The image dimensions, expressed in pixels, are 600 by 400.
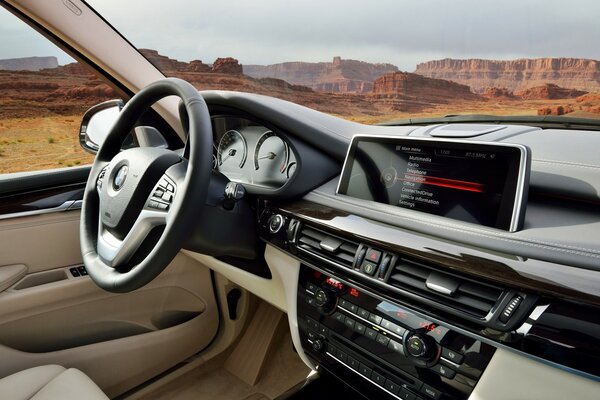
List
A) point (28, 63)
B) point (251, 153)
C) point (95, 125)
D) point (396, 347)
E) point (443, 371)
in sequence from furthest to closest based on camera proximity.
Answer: point (95, 125), point (28, 63), point (251, 153), point (396, 347), point (443, 371)

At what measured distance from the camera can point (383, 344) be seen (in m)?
1.21

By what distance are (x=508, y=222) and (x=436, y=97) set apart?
3.39ft

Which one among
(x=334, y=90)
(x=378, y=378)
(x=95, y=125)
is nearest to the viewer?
(x=378, y=378)

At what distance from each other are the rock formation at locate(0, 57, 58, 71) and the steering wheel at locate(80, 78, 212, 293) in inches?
18.0

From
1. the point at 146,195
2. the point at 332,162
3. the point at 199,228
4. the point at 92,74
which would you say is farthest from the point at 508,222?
the point at 92,74

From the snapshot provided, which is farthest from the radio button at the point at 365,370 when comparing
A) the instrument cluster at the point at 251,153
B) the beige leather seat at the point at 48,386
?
the beige leather seat at the point at 48,386

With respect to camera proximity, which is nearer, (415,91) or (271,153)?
(271,153)

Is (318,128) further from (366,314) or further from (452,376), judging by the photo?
(452,376)

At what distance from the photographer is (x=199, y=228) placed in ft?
4.23

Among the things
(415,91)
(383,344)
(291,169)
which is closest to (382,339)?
(383,344)

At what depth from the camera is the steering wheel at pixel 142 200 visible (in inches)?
44.8

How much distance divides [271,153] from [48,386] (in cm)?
97

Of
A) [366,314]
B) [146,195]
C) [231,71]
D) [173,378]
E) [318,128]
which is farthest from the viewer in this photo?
[231,71]

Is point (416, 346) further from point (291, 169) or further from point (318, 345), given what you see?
point (291, 169)
